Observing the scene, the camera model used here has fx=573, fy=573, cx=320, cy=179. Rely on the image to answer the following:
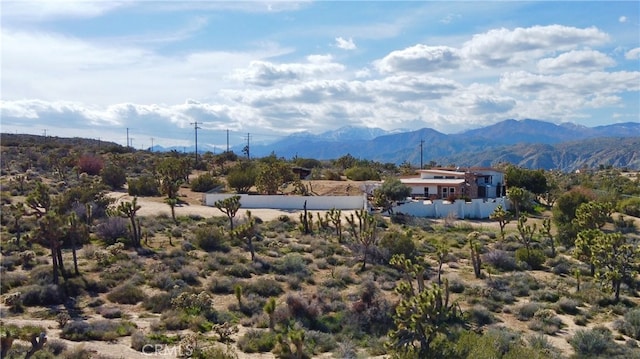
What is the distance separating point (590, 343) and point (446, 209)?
27.1m

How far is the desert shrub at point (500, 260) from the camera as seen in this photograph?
1184 inches

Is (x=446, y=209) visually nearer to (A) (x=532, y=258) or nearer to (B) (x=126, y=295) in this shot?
(A) (x=532, y=258)

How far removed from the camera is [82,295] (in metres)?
22.8

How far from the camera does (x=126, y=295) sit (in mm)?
22625

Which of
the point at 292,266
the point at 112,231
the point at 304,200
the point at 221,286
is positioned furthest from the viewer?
the point at 304,200

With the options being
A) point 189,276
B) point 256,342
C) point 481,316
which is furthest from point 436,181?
point 256,342

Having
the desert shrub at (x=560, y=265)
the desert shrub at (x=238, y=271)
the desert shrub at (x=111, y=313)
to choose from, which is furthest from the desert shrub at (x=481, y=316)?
the desert shrub at (x=111, y=313)

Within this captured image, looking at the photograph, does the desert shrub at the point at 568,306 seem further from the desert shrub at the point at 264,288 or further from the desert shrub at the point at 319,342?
the desert shrub at the point at 264,288

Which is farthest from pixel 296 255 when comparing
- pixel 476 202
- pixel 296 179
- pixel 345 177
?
pixel 345 177

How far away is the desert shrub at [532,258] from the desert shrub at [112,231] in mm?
21779

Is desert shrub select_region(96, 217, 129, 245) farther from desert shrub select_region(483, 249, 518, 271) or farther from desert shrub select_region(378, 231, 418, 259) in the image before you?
desert shrub select_region(483, 249, 518, 271)

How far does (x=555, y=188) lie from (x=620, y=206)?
7906 millimetres

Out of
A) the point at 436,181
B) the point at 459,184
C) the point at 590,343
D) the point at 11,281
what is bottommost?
the point at 590,343

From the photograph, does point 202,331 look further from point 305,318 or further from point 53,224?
point 53,224
